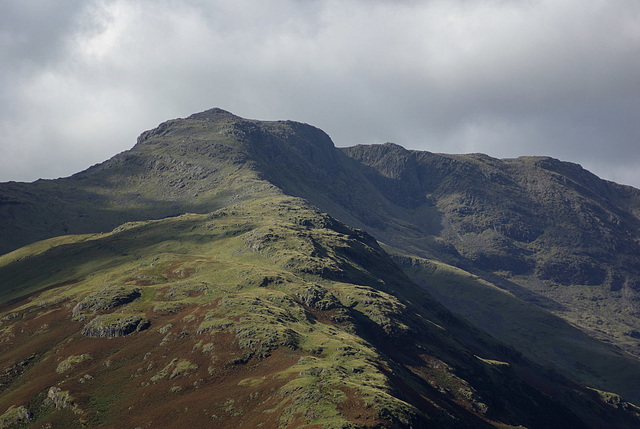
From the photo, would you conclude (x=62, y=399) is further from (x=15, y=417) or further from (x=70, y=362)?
(x=70, y=362)

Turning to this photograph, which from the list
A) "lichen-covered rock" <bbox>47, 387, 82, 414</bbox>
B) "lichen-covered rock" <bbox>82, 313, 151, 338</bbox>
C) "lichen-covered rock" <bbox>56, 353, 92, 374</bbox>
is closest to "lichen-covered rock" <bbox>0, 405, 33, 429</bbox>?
"lichen-covered rock" <bbox>47, 387, 82, 414</bbox>

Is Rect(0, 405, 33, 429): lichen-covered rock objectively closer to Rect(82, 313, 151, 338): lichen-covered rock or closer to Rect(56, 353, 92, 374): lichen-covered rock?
Rect(56, 353, 92, 374): lichen-covered rock

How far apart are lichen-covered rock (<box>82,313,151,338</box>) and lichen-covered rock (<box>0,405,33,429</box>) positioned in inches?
1745

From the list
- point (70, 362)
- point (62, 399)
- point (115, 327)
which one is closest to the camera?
point (62, 399)

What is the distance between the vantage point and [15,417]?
148m

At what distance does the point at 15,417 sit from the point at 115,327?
5015 centimetres

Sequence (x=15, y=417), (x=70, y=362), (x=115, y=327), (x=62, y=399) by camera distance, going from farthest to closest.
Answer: (x=115, y=327), (x=70, y=362), (x=62, y=399), (x=15, y=417)

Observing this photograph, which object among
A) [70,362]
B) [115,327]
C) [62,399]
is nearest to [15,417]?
[62,399]

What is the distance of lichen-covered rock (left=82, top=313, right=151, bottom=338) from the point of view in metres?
194

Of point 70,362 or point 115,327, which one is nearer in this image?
point 70,362

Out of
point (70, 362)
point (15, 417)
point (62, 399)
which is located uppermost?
point (70, 362)

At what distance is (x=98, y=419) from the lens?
476ft

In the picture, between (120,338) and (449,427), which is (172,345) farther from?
(449,427)

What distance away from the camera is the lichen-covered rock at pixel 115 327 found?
193875 mm
